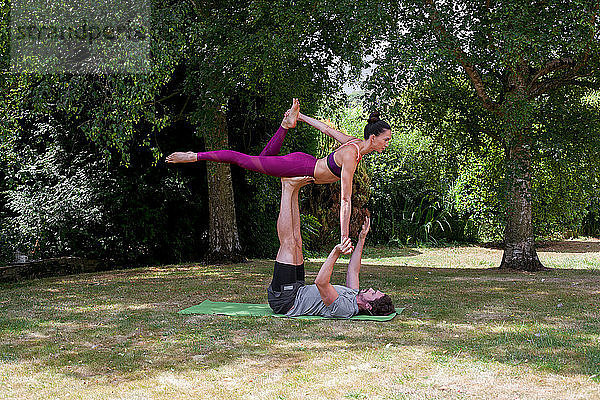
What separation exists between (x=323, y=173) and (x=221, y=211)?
534cm

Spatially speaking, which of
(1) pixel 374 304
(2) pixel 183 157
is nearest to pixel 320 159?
(2) pixel 183 157

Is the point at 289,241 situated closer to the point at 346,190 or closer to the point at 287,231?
the point at 287,231

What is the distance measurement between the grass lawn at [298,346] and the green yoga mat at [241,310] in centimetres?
19

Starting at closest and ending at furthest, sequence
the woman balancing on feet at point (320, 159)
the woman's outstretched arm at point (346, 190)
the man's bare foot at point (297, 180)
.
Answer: the woman's outstretched arm at point (346, 190), the woman balancing on feet at point (320, 159), the man's bare foot at point (297, 180)

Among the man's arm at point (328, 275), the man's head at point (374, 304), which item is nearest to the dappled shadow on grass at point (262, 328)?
the man's head at point (374, 304)

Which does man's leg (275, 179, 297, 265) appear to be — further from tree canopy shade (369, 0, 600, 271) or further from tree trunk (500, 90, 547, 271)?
tree trunk (500, 90, 547, 271)

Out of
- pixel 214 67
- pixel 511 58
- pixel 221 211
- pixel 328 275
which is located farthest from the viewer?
pixel 221 211

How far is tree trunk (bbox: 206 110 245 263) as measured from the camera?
36.4 ft

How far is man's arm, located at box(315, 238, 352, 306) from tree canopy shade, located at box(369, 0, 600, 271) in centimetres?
300

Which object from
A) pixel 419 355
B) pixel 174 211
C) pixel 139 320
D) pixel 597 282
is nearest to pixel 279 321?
pixel 139 320

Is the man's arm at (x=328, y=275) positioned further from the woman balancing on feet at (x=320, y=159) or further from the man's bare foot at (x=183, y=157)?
the man's bare foot at (x=183, y=157)

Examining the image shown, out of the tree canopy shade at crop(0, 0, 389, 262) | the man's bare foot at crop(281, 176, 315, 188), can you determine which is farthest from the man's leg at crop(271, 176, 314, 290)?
the tree canopy shade at crop(0, 0, 389, 262)

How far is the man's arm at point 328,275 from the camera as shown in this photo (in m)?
5.38

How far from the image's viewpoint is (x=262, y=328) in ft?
17.4
